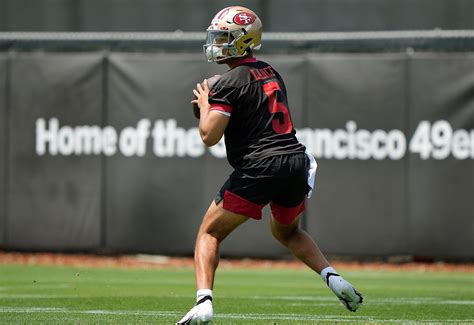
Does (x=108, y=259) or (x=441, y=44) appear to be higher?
(x=441, y=44)

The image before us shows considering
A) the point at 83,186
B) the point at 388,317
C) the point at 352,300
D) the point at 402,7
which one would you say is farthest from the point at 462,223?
the point at 352,300

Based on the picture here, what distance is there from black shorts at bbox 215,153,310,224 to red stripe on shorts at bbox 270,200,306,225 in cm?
11

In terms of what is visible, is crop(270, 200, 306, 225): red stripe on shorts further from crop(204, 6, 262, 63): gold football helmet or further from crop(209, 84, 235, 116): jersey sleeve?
crop(204, 6, 262, 63): gold football helmet

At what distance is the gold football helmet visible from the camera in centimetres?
802

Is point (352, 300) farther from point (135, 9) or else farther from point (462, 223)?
point (135, 9)

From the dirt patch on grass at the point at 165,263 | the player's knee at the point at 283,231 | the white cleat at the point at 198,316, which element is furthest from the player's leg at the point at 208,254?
the dirt patch on grass at the point at 165,263

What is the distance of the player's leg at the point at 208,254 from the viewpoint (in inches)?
277

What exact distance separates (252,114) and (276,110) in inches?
8.2

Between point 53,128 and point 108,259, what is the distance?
2.25 metres

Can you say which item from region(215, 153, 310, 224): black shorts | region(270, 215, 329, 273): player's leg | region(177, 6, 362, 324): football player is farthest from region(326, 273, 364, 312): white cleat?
region(215, 153, 310, 224): black shorts

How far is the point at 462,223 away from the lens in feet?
50.9

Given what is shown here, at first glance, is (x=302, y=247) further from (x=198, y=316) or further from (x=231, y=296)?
(x=231, y=296)

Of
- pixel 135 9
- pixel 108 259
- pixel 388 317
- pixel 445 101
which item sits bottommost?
pixel 108 259

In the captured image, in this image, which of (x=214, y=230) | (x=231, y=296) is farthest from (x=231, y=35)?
(x=231, y=296)
